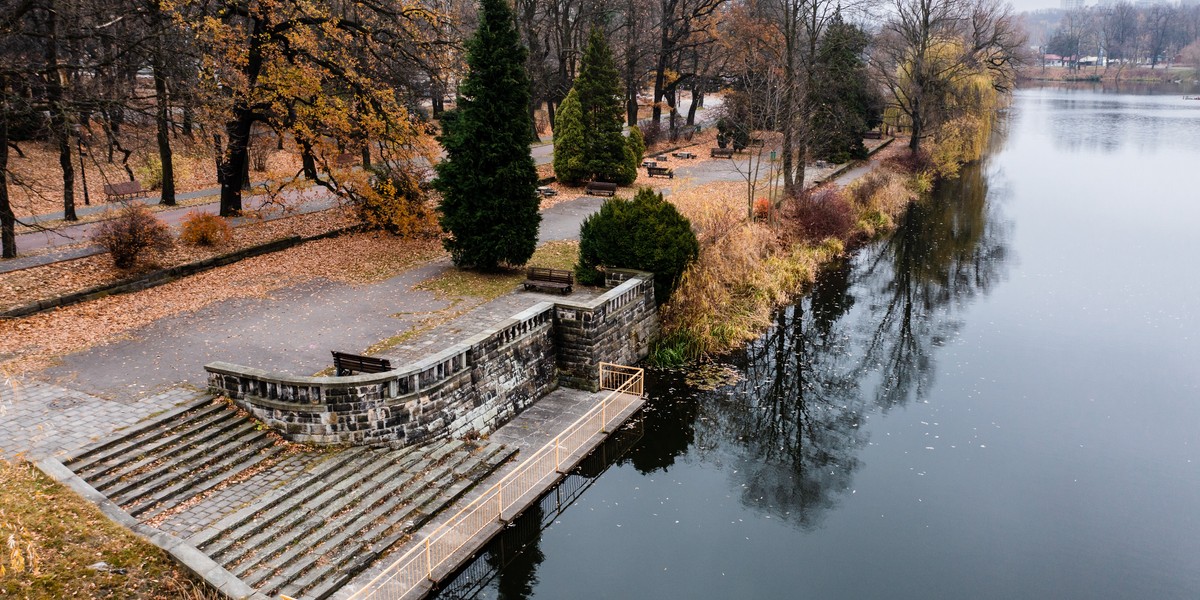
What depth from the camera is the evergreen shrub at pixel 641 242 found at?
23172 mm

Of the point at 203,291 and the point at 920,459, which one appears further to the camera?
the point at 203,291

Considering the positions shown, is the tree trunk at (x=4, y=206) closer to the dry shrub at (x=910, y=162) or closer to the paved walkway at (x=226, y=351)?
the paved walkway at (x=226, y=351)

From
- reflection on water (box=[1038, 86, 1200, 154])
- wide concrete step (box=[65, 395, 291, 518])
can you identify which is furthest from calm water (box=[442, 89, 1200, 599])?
reflection on water (box=[1038, 86, 1200, 154])

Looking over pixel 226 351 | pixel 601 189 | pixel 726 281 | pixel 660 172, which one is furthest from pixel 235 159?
pixel 660 172

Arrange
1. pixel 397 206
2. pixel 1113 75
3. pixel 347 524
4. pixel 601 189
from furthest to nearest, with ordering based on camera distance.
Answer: pixel 1113 75
pixel 601 189
pixel 397 206
pixel 347 524

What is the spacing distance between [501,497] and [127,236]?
13536mm

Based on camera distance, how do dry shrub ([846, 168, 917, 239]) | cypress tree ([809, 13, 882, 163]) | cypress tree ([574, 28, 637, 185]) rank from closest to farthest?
dry shrub ([846, 168, 917, 239]) < cypress tree ([574, 28, 637, 185]) < cypress tree ([809, 13, 882, 163])

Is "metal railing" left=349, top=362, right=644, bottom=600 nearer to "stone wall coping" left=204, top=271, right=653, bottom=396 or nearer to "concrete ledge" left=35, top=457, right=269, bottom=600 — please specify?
"concrete ledge" left=35, top=457, right=269, bottom=600

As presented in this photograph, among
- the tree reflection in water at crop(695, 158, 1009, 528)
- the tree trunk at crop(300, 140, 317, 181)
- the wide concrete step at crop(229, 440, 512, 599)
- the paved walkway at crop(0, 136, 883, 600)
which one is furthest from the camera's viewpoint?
the tree trunk at crop(300, 140, 317, 181)

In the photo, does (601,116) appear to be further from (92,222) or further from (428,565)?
(428,565)

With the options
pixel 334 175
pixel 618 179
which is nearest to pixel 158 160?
pixel 334 175

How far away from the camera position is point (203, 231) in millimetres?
25141

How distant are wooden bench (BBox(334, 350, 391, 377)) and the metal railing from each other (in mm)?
3176

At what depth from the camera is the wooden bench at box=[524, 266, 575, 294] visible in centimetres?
2305
